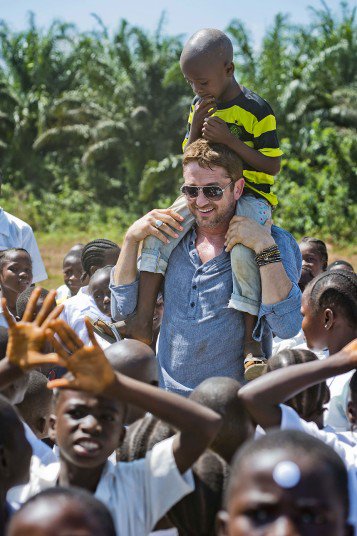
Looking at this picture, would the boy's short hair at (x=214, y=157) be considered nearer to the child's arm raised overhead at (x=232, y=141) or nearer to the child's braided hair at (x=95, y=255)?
the child's arm raised overhead at (x=232, y=141)

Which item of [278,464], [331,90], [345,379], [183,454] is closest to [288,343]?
[345,379]

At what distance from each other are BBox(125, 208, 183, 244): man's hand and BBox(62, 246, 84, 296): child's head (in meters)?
3.05

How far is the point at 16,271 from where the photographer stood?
6.11 m

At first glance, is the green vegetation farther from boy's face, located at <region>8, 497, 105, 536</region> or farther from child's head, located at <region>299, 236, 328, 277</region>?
boy's face, located at <region>8, 497, 105, 536</region>

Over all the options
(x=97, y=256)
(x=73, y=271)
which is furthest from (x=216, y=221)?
(x=73, y=271)

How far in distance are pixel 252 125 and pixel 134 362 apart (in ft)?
4.61

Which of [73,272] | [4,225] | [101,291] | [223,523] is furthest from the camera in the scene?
[73,272]

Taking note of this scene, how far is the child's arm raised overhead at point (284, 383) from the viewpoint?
8.97 ft

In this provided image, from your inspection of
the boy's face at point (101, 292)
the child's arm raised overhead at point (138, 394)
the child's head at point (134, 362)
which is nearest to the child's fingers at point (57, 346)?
the child's arm raised overhead at point (138, 394)

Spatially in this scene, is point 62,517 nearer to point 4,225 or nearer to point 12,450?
point 12,450

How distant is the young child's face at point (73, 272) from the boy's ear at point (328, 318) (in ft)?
11.0

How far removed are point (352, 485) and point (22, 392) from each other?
4.86 ft

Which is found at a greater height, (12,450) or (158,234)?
(158,234)

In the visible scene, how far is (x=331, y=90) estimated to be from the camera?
74.7ft
